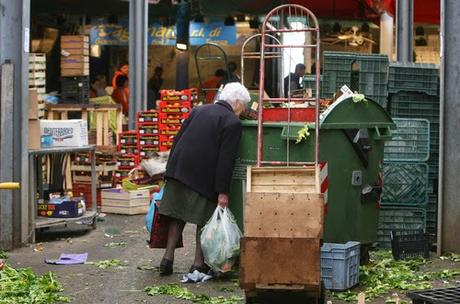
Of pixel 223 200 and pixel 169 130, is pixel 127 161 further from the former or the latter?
pixel 223 200

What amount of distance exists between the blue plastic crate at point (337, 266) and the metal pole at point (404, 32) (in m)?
8.04

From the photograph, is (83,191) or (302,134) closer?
(302,134)

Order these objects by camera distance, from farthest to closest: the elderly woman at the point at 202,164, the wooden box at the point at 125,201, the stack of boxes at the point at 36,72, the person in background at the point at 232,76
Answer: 1. the person in background at the point at 232,76
2. the wooden box at the point at 125,201
3. the stack of boxes at the point at 36,72
4. the elderly woman at the point at 202,164

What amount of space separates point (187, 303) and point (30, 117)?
399cm

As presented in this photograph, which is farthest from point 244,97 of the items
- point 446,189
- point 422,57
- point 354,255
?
point 422,57

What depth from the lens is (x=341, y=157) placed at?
371 inches

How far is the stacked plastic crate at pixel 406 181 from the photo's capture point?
1091 centimetres

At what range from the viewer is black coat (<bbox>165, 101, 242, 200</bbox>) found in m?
9.18

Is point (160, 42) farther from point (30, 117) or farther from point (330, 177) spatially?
point (330, 177)

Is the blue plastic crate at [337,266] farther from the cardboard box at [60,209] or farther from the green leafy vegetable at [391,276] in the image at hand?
the cardboard box at [60,209]

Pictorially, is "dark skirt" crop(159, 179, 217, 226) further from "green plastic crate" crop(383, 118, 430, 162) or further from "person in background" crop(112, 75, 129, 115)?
"person in background" crop(112, 75, 129, 115)

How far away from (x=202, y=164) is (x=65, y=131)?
3550mm

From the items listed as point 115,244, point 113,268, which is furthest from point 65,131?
point 113,268

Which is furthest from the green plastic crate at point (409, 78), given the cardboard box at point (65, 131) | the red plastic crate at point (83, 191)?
the red plastic crate at point (83, 191)
